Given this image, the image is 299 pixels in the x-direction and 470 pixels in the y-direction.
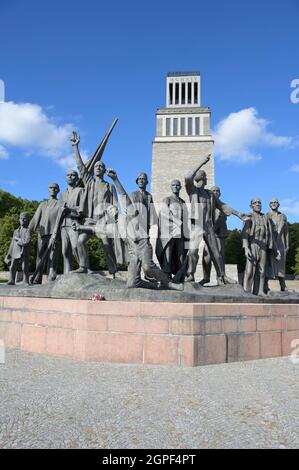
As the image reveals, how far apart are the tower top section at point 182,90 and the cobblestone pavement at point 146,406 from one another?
73.4 meters

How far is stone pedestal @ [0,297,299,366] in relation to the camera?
593cm

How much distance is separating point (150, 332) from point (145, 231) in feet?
7.52

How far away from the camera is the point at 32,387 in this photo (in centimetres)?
466

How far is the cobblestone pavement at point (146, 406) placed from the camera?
10.3 ft

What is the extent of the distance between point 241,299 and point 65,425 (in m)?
4.89

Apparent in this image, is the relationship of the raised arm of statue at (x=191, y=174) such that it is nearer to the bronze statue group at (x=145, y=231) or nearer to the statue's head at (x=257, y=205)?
the bronze statue group at (x=145, y=231)

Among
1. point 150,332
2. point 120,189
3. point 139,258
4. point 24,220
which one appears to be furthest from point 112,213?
point 24,220

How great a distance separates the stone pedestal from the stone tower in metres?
43.3

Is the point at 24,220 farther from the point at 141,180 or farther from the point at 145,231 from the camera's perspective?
the point at 145,231

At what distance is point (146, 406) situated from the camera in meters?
3.97

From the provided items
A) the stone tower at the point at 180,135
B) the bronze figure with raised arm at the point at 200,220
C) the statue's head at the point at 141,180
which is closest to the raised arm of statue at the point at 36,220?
the statue's head at the point at 141,180

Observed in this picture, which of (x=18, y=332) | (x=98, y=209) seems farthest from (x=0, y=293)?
(x=98, y=209)

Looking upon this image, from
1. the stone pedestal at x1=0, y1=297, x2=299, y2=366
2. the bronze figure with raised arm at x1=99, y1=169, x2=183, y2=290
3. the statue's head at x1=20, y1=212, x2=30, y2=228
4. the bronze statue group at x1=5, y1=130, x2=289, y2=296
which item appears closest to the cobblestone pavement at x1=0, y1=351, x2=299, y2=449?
the stone pedestal at x1=0, y1=297, x2=299, y2=366

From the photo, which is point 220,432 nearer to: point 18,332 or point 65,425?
point 65,425
